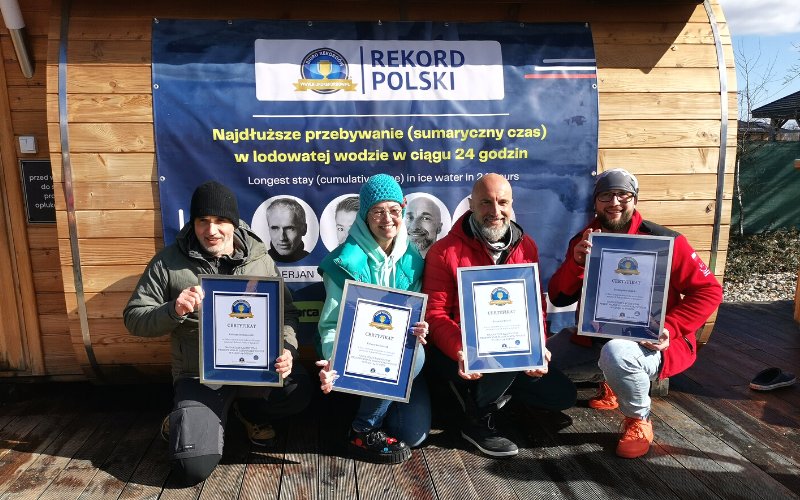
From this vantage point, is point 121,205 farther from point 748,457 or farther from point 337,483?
point 748,457

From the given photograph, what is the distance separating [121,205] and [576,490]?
2.69 m

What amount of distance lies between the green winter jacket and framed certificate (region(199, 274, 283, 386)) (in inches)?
6.1

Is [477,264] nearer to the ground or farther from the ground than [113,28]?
nearer to the ground

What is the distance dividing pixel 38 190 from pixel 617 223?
324cm

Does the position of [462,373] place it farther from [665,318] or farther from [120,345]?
[120,345]

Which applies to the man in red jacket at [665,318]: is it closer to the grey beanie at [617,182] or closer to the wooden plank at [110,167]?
the grey beanie at [617,182]

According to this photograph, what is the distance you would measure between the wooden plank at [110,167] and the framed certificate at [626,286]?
7.68 ft

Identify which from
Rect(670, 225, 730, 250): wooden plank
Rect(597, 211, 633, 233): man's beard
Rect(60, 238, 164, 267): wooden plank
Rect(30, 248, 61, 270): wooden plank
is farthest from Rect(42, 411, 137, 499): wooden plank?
Rect(670, 225, 730, 250): wooden plank

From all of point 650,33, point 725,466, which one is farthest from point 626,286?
point 650,33

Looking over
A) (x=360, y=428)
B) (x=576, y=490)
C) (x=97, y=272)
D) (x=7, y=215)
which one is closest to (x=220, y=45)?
(x=97, y=272)

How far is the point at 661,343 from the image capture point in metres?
2.82

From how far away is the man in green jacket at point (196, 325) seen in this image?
2.64m

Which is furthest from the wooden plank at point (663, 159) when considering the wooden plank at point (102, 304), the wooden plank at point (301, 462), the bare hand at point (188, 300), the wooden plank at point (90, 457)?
the wooden plank at point (90, 457)

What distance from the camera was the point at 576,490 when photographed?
2.62m
